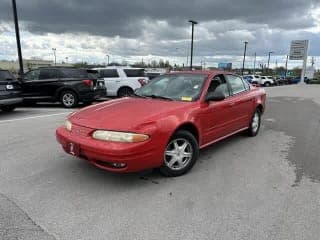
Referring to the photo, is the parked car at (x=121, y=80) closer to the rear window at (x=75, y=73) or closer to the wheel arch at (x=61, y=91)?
the rear window at (x=75, y=73)

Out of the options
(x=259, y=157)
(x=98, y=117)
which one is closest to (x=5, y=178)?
(x=98, y=117)

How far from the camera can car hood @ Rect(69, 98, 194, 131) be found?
12.6 feet

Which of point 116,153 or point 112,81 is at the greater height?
point 116,153

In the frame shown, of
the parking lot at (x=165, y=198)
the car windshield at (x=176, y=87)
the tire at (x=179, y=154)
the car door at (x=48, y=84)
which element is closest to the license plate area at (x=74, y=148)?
the parking lot at (x=165, y=198)

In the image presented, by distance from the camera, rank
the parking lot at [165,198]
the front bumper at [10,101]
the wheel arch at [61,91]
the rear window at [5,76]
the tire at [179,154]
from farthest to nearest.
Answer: the wheel arch at [61,91] → the rear window at [5,76] → the front bumper at [10,101] → the tire at [179,154] → the parking lot at [165,198]

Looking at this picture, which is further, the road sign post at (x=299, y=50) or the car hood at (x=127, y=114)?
the road sign post at (x=299, y=50)

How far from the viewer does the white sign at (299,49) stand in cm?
6172

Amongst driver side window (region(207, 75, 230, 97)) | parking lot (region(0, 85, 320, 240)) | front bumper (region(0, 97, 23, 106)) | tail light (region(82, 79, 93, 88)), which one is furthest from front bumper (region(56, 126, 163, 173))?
tail light (region(82, 79, 93, 88))

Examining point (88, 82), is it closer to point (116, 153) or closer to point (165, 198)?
point (116, 153)

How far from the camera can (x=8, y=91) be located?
31.3 ft

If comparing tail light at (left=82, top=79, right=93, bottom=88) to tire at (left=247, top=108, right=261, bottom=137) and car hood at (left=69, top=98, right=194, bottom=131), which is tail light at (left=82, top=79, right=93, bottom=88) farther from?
car hood at (left=69, top=98, right=194, bottom=131)

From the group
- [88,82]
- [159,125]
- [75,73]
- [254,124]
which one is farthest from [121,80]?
[159,125]

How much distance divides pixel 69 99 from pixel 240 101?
794 centimetres

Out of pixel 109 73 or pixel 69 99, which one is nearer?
pixel 69 99
